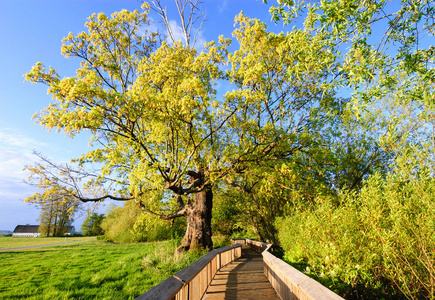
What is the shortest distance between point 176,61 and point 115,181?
657 cm

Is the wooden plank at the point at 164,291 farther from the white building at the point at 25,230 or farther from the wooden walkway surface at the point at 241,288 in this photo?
the white building at the point at 25,230

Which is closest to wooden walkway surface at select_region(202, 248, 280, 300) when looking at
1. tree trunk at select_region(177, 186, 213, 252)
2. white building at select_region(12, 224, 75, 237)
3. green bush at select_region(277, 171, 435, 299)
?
green bush at select_region(277, 171, 435, 299)

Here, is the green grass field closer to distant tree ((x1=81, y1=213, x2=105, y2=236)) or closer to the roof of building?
distant tree ((x1=81, y1=213, x2=105, y2=236))

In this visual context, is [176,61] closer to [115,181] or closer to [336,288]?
[115,181]

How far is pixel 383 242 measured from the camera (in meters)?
4.26

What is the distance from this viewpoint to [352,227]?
5391 millimetres

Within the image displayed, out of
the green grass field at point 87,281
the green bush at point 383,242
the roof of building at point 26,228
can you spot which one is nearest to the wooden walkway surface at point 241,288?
the green bush at point 383,242

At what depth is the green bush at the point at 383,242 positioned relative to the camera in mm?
3980

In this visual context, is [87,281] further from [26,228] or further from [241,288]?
[26,228]

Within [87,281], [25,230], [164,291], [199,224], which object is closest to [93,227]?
[25,230]

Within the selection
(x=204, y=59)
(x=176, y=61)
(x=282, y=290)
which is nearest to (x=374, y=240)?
(x=282, y=290)

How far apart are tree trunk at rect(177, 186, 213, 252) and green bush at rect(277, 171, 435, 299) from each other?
901cm

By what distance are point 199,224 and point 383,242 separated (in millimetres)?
11563

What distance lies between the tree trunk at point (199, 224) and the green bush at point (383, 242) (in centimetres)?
901
